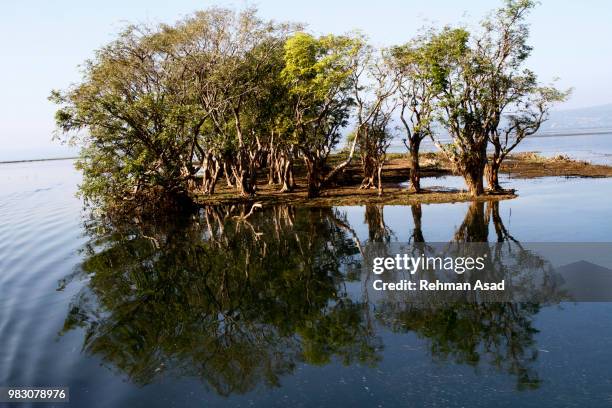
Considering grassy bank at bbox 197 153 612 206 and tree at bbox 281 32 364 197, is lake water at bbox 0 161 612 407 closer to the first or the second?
grassy bank at bbox 197 153 612 206

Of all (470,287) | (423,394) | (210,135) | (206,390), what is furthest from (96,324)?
(210,135)

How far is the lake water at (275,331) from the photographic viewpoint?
14375mm

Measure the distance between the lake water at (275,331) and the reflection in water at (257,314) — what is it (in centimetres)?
9

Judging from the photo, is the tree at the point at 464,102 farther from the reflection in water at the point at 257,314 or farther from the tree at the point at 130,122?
the tree at the point at 130,122

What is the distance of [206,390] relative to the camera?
1473cm

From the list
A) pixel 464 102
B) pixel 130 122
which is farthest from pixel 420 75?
pixel 130 122

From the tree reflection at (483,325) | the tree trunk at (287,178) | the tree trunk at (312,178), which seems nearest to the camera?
the tree reflection at (483,325)

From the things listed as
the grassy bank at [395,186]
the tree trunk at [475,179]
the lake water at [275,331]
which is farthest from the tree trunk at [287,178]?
the lake water at [275,331]

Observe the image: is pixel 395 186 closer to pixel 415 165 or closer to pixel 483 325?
pixel 415 165

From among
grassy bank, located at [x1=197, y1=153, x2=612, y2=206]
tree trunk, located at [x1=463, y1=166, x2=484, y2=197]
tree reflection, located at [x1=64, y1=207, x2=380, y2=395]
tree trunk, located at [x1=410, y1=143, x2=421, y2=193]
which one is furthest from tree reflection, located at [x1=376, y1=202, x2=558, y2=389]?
tree trunk, located at [x1=410, y1=143, x2=421, y2=193]

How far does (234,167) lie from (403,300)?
1530 inches

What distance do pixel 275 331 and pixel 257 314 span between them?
2021 millimetres

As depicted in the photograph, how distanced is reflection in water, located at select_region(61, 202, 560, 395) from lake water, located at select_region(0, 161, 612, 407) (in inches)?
3.3

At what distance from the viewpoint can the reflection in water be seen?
53.6 feet
